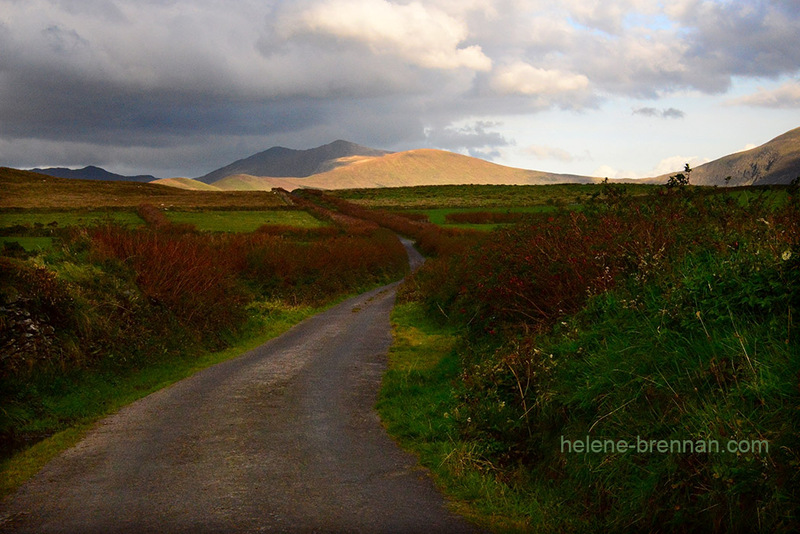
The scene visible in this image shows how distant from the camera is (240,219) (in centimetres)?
6619

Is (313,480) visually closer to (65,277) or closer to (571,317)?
(571,317)

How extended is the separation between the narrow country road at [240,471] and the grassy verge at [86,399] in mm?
313

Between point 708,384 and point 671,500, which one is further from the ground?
point 708,384

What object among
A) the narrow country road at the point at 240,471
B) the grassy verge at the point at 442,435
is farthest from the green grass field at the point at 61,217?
the narrow country road at the point at 240,471

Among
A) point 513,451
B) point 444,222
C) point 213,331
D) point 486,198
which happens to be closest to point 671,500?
point 513,451

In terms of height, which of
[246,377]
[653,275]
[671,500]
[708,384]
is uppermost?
[653,275]

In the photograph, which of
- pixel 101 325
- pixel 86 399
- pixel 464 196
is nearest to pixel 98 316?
pixel 101 325

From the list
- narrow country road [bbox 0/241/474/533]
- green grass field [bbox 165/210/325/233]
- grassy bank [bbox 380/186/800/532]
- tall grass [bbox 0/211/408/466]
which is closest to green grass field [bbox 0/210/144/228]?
green grass field [bbox 165/210/325/233]

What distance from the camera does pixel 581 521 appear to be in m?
6.29

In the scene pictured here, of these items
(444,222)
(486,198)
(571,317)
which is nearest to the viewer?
(571,317)

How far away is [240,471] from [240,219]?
60503 millimetres

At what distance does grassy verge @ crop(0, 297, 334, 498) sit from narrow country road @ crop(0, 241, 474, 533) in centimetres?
31

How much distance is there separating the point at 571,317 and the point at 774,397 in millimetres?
4587

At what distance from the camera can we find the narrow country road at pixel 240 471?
257 inches
